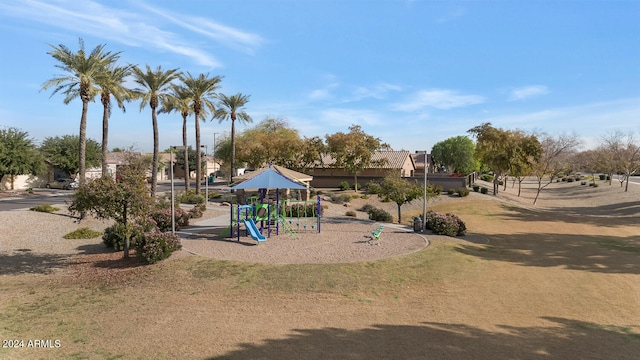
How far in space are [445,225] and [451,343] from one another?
13754 mm

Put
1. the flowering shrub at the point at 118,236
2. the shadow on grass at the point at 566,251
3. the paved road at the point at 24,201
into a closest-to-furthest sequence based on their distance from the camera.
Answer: the flowering shrub at the point at 118,236, the shadow on grass at the point at 566,251, the paved road at the point at 24,201

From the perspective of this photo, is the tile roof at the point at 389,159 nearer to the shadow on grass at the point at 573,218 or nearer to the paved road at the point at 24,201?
the shadow on grass at the point at 573,218

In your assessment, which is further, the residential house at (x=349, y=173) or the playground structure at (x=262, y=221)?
the residential house at (x=349, y=173)

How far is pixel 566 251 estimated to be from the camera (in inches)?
809

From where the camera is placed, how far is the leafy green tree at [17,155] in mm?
45312

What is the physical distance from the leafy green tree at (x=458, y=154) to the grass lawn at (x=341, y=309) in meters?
64.3

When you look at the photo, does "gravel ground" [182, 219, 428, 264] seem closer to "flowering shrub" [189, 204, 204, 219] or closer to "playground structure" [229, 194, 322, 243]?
"playground structure" [229, 194, 322, 243]

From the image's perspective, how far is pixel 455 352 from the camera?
29.1 ft

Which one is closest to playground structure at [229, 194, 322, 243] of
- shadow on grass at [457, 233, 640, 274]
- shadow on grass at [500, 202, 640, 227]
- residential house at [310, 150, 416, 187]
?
shadow on grass at [457, 233, 640, 274]

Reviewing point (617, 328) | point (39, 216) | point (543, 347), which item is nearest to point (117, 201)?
point (39, 216)

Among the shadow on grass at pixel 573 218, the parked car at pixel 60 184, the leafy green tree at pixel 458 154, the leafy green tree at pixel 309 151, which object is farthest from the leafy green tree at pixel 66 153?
the leafy green tree at pixel 458 154

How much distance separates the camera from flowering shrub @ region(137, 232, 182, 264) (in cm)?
1589

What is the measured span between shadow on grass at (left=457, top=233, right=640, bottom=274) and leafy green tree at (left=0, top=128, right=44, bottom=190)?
2017 inches

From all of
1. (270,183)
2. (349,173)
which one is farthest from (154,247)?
(349,173)
